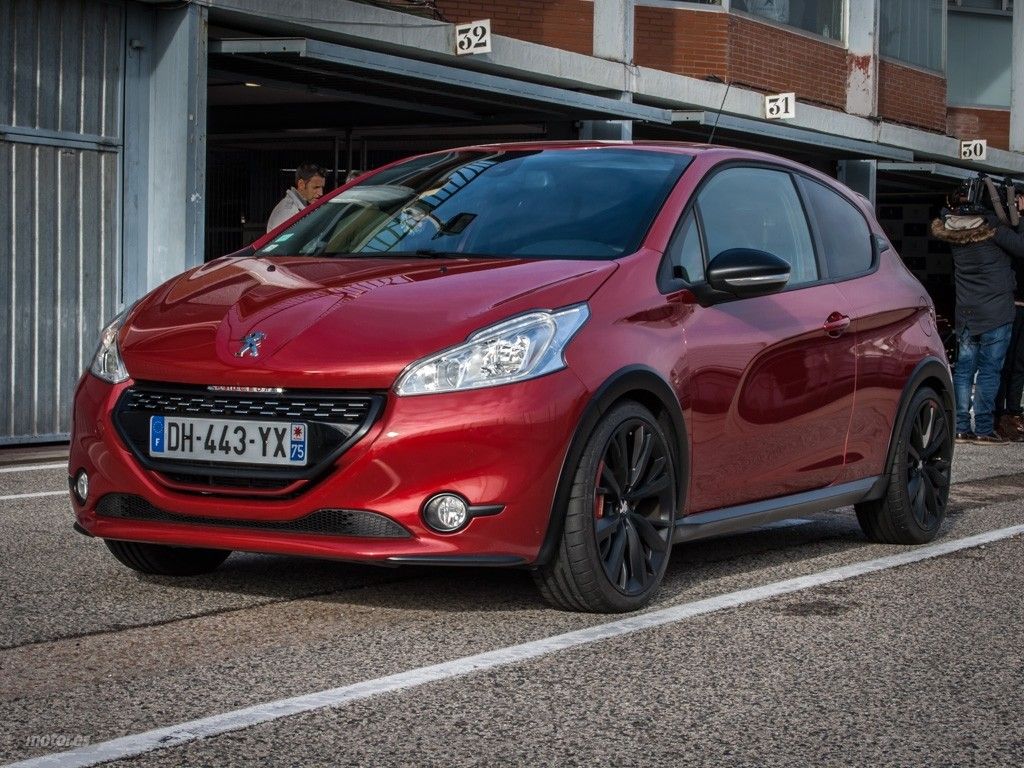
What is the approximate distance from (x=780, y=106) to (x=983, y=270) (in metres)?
7.86

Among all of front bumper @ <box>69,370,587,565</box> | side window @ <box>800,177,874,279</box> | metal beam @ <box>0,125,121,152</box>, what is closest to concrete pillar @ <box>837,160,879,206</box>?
metal beam @ <box>0,125,121,152</box>

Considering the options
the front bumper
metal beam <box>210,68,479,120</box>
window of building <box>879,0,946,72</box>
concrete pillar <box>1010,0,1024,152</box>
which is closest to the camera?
the front bumper

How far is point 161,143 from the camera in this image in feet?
44.5

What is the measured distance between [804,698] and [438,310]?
1.67m

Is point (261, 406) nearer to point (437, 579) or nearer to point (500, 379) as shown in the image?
point (500, 379)

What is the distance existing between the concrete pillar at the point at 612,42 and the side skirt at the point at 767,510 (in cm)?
1182

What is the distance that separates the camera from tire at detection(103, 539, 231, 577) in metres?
6.50

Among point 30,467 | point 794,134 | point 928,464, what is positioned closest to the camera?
point 928,464

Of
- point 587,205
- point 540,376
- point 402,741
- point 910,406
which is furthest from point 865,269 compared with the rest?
point 402,741

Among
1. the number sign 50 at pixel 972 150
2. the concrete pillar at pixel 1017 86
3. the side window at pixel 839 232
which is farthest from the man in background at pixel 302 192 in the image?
→ the concrete pillar at pixel 1017 86

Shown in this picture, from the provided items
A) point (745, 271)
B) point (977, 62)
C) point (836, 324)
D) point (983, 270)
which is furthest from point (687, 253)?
point (977, 62)

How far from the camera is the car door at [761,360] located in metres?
6.48

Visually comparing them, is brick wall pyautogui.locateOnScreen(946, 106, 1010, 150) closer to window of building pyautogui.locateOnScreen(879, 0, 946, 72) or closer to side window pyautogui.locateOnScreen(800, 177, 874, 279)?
window of building pyautogui.locateOnScreen(879, 0, 946, 72)

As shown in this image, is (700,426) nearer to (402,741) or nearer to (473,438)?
(473,438)
